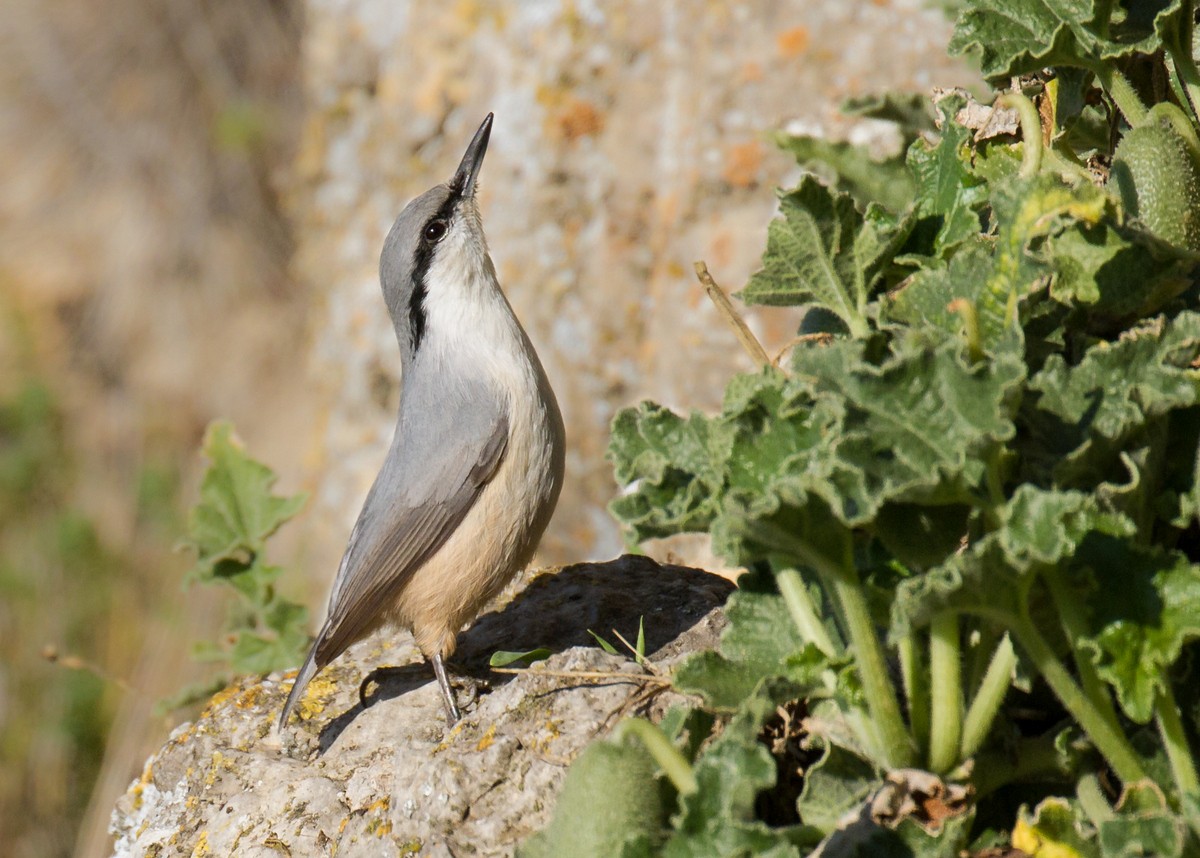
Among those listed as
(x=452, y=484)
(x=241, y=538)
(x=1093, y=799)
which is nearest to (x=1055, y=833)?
(x=1093, y=799)

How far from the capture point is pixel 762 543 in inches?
69.1

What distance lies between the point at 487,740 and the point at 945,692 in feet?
3.46

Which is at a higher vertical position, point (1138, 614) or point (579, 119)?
point (579, 119)

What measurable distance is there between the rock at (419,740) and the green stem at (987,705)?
87cm

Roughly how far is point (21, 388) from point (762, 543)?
9.17 meters

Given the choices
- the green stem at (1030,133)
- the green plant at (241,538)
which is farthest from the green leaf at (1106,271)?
the green plant at (241,538)

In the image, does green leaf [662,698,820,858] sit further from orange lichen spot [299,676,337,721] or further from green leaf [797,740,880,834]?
orange lichen spot [299,676,337,721]

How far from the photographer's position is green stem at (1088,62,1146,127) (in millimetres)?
2209

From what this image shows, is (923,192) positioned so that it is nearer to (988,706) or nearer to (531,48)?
(988,706)

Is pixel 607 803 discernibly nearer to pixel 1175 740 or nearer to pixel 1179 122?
pixel 1175 740

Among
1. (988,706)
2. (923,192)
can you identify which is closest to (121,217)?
(923,192)

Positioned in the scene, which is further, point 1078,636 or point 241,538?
point 241,538

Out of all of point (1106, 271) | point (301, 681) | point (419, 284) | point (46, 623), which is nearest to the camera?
point (1106, 271)

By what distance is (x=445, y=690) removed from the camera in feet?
11.0
